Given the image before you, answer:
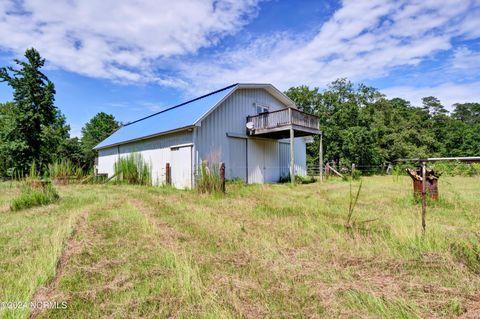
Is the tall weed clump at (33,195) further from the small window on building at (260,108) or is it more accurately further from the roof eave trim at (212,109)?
the small window on building at (260,108)

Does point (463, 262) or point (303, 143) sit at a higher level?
point (303, 143)

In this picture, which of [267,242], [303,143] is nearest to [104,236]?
[267,242]

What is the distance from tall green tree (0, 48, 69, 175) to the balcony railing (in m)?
14.1

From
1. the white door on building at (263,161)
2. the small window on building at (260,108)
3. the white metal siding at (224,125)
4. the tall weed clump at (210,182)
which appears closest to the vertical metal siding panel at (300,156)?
the white door on building at (263,161)

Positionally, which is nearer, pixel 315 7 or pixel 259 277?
pixel 259 277

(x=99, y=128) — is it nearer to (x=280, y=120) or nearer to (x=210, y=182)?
(x=280, y=120)

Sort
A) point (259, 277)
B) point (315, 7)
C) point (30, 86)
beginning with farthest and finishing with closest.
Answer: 1. point (30, 86)
2. point (315, 7)
3. point (259, 277)

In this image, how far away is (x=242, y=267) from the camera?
2959 millimetres

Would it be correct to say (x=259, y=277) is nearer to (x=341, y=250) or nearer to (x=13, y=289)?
(x=341, y=250)

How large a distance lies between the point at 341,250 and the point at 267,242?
964mm

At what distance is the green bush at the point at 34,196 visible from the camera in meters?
6.39

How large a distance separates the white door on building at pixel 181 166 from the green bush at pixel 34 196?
18.2ft

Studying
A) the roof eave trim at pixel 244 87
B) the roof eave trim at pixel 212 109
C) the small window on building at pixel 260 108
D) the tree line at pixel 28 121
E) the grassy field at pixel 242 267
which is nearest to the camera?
the grassy field at pixel 242 267

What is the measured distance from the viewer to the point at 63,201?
7324 mm
